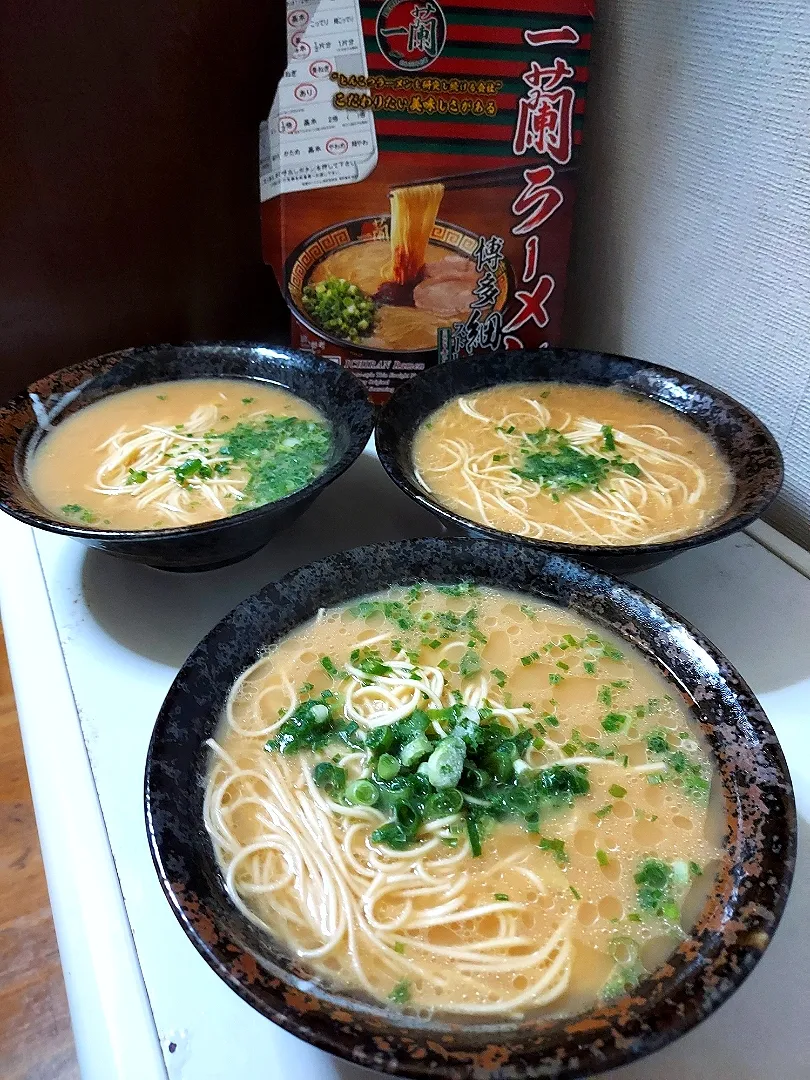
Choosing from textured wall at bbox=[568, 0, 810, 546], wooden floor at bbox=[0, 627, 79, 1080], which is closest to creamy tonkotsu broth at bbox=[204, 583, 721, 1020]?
textured wall at bbox=[568, 0, 810, 546]

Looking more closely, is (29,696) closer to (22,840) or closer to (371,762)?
(371,762)

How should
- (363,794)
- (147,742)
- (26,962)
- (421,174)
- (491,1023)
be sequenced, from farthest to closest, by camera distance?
1. (26,962)
2. (421,174)
3. (147,742)
4. (363,794)
5. (491,1023)

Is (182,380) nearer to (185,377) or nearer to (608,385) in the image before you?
(185,377)

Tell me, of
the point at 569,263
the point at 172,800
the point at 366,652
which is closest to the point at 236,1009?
the point at 172,800

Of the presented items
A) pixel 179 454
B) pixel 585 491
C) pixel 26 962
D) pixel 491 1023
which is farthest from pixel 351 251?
pixel 26 962

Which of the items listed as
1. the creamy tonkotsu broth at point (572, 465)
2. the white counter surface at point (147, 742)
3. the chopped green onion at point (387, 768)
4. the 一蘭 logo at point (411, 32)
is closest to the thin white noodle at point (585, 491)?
the creamy tonkotsu broth at point (572, 465)

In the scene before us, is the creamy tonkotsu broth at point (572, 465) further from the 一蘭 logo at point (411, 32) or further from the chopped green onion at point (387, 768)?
the 一蘭 logo at point (411, 32)
